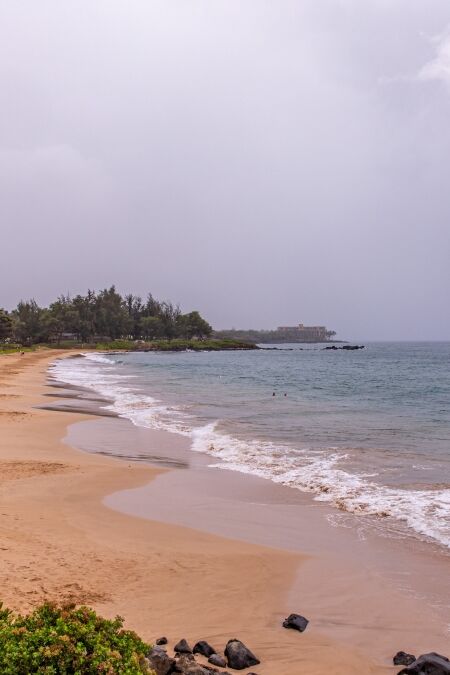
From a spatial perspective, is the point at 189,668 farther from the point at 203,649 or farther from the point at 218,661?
the point at 203,649

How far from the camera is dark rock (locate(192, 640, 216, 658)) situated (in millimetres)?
5099

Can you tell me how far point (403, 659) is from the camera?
5184mm

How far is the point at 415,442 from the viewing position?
61.9ft

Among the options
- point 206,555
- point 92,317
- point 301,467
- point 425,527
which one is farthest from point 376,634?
point 92,317

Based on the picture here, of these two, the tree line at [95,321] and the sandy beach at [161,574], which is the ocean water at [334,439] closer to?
the sandy beach at [161,574]

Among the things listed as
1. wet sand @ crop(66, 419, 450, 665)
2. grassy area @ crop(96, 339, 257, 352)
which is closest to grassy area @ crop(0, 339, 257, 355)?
grassy area @ crop(96, 339, 257, 352)

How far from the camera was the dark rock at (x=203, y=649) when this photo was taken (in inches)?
201

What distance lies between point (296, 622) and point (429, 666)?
148 centimetres

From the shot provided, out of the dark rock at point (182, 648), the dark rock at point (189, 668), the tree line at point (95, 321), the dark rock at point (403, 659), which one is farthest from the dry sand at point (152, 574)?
the tree line at point (95, 321)

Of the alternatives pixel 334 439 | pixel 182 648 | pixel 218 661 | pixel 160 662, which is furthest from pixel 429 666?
pixel 334 439

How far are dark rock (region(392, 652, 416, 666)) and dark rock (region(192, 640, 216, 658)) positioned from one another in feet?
5.79

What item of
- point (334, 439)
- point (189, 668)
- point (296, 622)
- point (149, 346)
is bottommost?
point (149, 346)

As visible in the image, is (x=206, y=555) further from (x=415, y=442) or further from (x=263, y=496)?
(x=415, y=442)

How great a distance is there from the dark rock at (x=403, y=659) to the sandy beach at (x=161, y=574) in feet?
0.31
